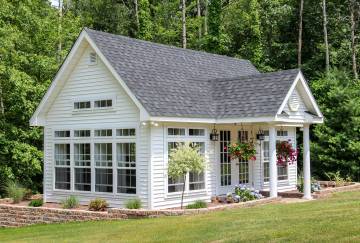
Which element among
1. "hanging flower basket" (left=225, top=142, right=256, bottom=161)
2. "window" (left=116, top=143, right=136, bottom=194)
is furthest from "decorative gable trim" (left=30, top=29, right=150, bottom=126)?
"hanging flower basket" (left=225, top=142, right=256, bottom=161)

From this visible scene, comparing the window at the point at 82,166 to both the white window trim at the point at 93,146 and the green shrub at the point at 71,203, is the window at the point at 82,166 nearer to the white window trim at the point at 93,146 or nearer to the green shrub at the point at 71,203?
the white window trim at the point at 93,146

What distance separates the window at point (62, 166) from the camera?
19.5 metres

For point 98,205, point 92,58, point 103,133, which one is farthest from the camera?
point 92,58

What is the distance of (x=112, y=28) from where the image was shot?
42.9m

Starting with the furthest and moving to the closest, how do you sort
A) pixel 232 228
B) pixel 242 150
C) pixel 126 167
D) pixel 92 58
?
pixel 92 58, pixel 242 150, pixel 126 167, pixel 232 228

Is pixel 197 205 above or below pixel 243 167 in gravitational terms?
below

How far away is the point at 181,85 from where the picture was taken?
19531 millimetres

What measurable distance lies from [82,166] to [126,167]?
2.18 m

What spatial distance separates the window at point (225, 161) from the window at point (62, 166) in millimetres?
5458

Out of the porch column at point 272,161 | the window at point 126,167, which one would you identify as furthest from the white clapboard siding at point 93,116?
the porch column at point 272,161

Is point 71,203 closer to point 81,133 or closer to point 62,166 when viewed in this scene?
point 62,166

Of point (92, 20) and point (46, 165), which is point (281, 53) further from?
point (46, 165)

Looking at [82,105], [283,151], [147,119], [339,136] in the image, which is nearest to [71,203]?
[82,105]

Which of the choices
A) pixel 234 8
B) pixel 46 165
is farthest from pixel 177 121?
pixel 234 8
